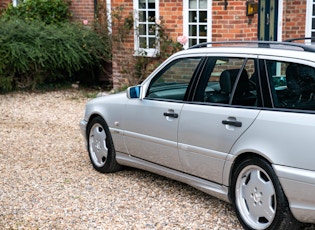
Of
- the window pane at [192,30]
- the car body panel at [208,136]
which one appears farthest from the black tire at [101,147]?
the window pane at [192,30]

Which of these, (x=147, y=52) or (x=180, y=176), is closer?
(x=180, y=176)

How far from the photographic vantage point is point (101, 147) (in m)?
6.77

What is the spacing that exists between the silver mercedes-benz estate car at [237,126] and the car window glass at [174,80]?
1 centimetres

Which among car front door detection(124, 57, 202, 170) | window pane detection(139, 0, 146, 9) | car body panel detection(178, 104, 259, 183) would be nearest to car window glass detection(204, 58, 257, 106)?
car body panel detection(178, 104, 259, 183)

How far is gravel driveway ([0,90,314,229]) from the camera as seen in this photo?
524 cm

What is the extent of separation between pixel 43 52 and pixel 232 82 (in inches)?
336

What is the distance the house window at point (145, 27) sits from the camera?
496 inches

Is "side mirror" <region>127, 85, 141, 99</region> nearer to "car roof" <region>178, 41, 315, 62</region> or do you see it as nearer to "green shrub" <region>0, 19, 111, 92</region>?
"car roof" <region>178, 41, 315, 62</region>

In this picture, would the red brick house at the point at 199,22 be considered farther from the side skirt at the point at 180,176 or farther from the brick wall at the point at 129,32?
the side skirt at the point at 180,176

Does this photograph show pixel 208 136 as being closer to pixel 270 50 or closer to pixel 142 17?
pixel 270 50

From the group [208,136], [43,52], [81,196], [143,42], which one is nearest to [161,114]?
[208,136]

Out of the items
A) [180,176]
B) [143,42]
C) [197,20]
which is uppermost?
[197,20]

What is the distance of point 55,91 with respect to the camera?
13.7 metres

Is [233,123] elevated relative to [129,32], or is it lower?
lower
